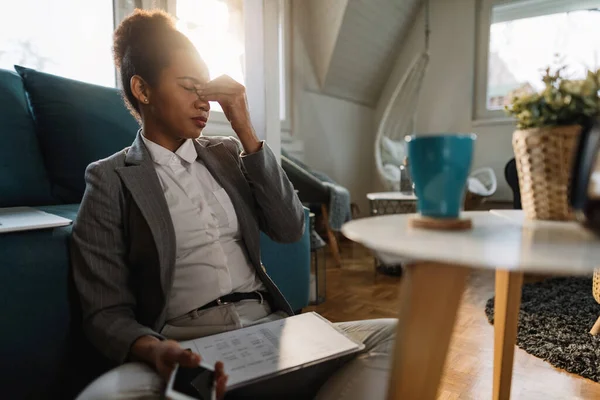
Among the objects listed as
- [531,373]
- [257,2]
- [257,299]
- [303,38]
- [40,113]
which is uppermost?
[303,38]

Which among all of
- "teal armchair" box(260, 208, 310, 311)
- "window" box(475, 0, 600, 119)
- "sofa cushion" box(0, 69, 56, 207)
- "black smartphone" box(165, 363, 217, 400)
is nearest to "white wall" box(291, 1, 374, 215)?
"window" box(475, 0, 600, 119)

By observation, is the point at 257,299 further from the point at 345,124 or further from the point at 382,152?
the point at 345,124

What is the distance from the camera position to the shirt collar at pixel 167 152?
80cm

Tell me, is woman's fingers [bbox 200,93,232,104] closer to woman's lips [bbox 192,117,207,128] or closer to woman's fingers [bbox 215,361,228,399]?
woman's lips [bbox 192,117,207,128]

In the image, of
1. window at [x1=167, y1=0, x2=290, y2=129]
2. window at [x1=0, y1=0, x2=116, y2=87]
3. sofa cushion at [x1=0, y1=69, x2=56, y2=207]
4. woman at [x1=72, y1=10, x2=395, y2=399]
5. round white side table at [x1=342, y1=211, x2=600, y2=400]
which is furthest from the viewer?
window at [x1=167, y1=0, x2=290, y2=129]

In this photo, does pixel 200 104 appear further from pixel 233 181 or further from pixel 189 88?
pixel 233 181

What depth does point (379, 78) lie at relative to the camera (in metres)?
3.98

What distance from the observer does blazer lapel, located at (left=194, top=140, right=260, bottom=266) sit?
82cm

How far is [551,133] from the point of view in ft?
1.69

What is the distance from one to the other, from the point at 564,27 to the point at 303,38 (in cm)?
203

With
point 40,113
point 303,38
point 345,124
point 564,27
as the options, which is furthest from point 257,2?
point 564,27

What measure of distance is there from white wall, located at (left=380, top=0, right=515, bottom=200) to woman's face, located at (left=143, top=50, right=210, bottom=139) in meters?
3.11

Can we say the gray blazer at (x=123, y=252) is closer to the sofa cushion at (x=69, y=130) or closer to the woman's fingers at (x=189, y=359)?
the woman's fingers at (x=189, y=359)

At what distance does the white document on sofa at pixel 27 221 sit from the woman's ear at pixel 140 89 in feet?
0.87
